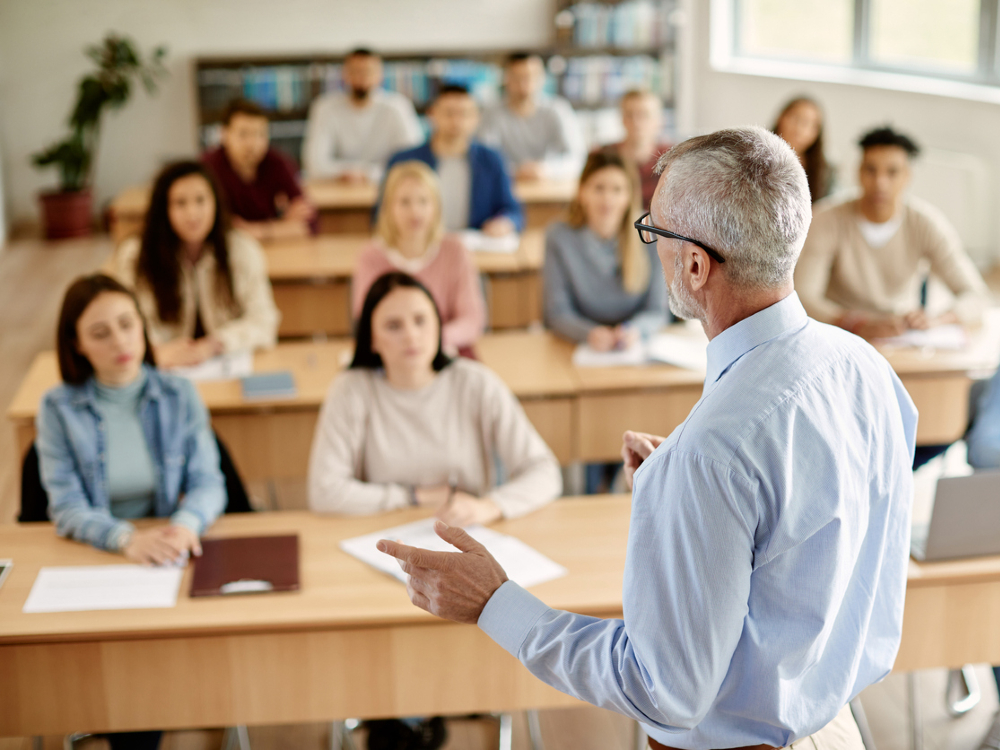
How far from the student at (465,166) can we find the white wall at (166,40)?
4139 millimetres

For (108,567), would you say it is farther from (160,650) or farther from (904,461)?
(904,461)

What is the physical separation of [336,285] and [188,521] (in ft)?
7.73

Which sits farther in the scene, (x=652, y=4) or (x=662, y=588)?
(x=652, y=4)

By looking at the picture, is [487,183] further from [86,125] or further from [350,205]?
[86,125]

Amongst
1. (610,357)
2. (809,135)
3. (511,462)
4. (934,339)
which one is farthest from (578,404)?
(809,135)

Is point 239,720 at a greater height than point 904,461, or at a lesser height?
lesser

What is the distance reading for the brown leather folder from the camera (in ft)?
6.68

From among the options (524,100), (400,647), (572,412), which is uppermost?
(524,100)

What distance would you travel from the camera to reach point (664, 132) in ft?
29.9

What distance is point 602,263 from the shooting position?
3.79 metres

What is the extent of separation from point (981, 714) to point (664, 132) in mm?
7112

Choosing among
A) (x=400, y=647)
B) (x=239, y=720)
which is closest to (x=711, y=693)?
(x=400, y=647)

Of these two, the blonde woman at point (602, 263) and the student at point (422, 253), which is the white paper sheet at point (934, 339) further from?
the student at point (422, 253)

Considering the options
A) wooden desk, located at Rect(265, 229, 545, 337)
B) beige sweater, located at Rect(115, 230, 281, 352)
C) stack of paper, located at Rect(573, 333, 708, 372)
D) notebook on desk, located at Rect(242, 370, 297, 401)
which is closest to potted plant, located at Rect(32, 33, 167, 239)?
wooden desk, located at Rect(265, 229, 545, 337)
